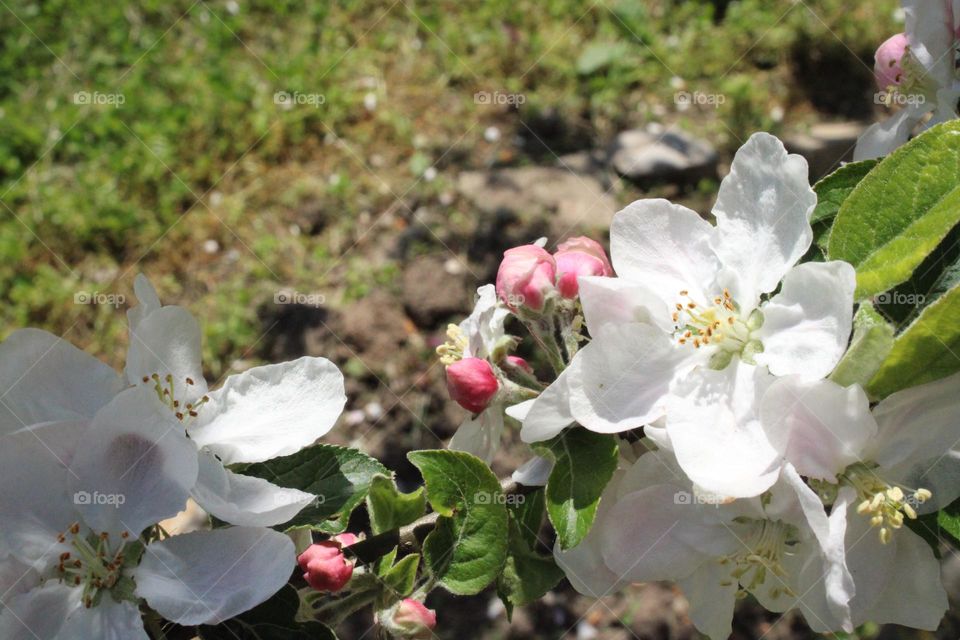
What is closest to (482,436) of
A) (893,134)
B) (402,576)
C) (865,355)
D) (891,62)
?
(402,576)

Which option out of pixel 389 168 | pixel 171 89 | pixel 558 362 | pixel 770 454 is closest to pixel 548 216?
→ pixel 389 168

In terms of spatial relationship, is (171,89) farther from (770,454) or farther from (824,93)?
(770,454)

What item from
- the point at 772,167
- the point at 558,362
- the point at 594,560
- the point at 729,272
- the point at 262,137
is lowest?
the point at 262,137

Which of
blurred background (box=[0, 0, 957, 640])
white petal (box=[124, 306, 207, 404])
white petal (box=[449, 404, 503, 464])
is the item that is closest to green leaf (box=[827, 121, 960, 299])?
white petal (box=[449, 404, 503, 464])

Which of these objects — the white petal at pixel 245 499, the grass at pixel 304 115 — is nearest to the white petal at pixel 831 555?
the white petal at pixel 245 499

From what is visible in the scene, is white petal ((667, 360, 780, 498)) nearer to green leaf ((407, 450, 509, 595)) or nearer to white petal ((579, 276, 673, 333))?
white petal ((579, 276, 673, 333))

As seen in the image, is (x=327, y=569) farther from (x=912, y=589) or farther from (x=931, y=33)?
(x=931, y=33)

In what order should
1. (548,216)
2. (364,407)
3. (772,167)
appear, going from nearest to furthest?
(772,167)
(364,407)
(548,216)
